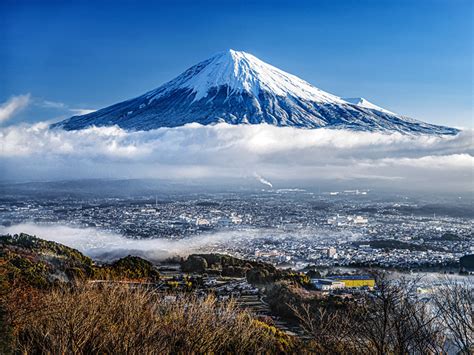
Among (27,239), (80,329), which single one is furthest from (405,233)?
(80,329)

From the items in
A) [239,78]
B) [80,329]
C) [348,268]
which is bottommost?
[348,268]

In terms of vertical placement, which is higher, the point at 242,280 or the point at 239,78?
the point at 239,78

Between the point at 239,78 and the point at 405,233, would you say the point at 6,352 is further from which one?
the point at 239,78

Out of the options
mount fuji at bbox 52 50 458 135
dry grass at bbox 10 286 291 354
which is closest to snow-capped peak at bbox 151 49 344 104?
mount fuji at bbox 52 50 458 135

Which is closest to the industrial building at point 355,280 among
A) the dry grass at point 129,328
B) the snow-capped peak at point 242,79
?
the dry grass at point 129,328

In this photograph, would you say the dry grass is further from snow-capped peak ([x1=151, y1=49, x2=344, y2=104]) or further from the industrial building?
snow-capped peak ([x1=151, y1=49, x2=344, y2=104])

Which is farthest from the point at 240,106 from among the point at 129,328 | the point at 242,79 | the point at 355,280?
the point at 129,328

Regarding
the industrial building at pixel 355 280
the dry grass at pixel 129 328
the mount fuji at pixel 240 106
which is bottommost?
the industrial building at pixel 355 280

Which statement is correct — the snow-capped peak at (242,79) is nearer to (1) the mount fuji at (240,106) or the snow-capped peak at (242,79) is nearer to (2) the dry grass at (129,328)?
(1) the mount fuji at (240,106)
